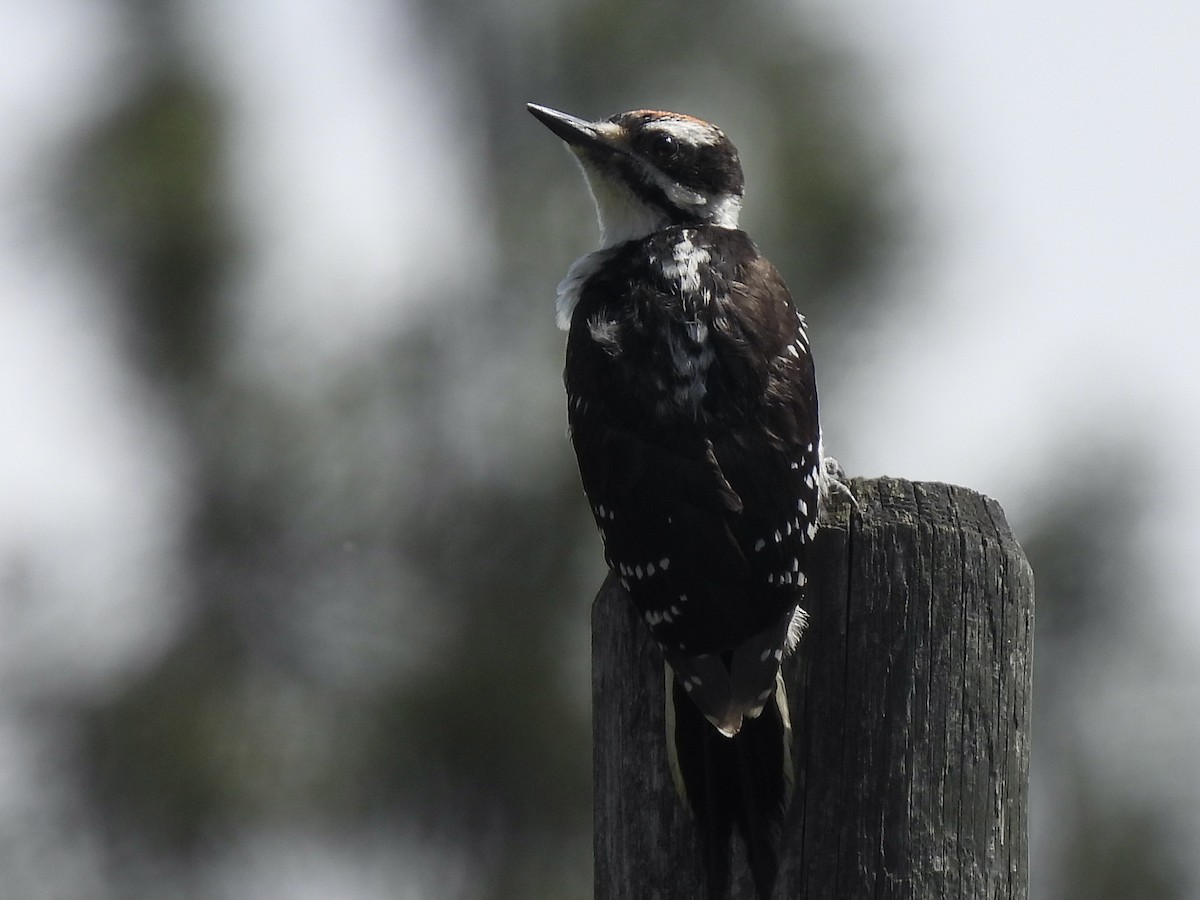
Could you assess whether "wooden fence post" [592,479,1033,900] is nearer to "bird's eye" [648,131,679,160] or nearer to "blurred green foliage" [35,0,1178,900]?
"bird's eye" [648,131,679,160]

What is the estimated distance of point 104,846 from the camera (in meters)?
11.4

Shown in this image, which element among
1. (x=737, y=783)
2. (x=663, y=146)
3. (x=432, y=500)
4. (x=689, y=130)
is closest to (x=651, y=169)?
(x=663, y=146)

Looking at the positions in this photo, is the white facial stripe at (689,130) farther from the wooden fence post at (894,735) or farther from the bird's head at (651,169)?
the wooden fence post at (894,735)

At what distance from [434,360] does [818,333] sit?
3.03 m

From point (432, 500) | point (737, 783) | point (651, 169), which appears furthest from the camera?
point (432, 500)

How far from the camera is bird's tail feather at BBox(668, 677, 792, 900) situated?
3061 mm

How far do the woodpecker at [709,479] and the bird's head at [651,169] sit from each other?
33 cm

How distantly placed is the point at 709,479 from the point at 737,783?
81cm

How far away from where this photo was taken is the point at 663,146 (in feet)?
17.8

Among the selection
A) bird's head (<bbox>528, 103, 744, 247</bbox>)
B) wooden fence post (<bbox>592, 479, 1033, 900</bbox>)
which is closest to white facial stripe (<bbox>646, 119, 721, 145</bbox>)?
bird's head (<bbox>528, 103, 744, 247</bbox>)

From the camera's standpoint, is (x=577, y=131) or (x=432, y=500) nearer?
(x=577, y=131)

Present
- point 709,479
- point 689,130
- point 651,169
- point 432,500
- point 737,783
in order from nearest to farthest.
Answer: point 737,783 < point 709,479 < point 651,169 < point 689,130 < point 432,500

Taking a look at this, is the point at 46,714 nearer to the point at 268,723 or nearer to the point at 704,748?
the point at 268,723

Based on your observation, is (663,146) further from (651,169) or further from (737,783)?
(737,783)
